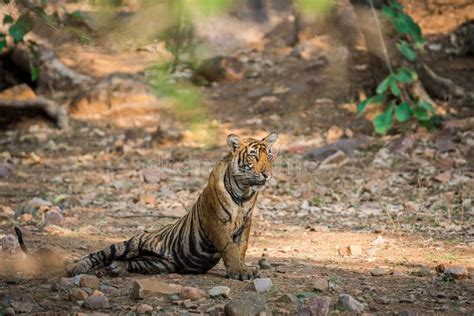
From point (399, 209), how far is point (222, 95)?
17.2 feet

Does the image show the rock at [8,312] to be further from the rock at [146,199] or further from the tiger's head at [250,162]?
the rock at [146,199]

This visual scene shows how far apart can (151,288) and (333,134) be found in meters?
6.50

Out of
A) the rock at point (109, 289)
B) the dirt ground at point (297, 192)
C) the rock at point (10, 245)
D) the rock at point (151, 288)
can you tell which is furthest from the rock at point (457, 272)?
the rock at point (10, 245)

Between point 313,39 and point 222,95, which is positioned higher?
point 313,39

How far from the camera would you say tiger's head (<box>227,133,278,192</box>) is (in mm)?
4324

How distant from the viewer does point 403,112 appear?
8742 millimetres

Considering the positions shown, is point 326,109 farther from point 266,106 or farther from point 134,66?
point 134,66

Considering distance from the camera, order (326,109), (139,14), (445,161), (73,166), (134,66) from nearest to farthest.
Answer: (139,14) → (134,66) → (445,161) → (73,166) → (326,109)

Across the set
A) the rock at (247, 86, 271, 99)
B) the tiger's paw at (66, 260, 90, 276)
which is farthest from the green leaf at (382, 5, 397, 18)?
the tiger's paw at (66, 260, 90, 276)

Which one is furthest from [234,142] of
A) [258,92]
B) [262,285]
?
[258,92]

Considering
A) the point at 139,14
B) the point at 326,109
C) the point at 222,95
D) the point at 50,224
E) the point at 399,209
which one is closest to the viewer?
the point at 139,14

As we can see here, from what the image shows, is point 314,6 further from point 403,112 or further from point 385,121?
point 385,121

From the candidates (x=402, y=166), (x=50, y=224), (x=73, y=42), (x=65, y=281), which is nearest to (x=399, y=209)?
(x=402, y=166)

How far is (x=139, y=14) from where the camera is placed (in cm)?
141
